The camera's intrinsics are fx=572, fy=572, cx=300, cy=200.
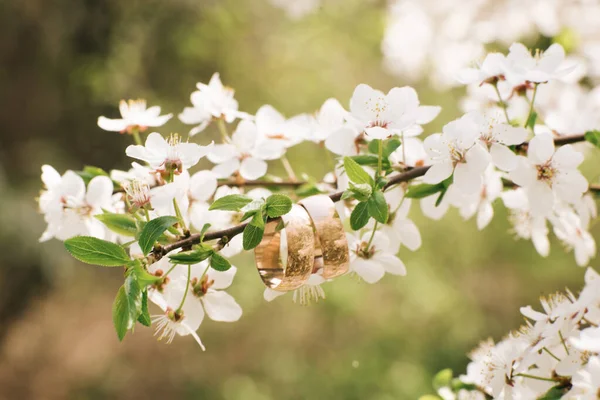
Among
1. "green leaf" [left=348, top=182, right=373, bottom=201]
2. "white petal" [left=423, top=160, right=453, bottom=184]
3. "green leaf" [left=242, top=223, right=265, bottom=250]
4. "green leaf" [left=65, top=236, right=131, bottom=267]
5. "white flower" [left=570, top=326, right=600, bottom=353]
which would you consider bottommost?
"white flower" [left=570, top=326, right=600, bottom=353]

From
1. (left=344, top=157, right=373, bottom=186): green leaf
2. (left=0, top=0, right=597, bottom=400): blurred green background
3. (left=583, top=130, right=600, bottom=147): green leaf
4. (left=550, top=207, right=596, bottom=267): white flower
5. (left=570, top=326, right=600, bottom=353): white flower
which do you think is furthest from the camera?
(left=0, top=0, right=597, bottom=400): blurred green background

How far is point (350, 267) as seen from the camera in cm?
53

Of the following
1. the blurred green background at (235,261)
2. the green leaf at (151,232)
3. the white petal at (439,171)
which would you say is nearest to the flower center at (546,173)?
the white petal at (439,171)

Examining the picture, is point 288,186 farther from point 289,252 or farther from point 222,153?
point 289,252

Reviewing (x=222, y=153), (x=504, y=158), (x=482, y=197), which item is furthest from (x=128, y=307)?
(x=482, y=197)

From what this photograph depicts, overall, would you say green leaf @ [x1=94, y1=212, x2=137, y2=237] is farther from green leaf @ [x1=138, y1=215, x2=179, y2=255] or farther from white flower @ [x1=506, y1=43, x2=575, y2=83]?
white flower @ [x1=506, y1=43, x2=575, y2=83]

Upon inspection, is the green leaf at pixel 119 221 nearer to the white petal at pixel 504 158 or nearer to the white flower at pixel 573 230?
Result: the white petal at pixel 504 158

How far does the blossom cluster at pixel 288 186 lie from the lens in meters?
0.45

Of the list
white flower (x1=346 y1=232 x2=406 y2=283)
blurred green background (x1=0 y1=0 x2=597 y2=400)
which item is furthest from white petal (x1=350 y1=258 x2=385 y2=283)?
blurred green background (x1=0 y1=0 x2=597 y2=400)

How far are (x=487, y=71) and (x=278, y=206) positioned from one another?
0.82 feet

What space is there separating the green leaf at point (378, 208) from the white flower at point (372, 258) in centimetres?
8

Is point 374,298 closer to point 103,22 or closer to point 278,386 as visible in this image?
point 278,386

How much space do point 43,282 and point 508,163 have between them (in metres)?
3.00

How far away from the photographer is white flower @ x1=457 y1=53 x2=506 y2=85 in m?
0.54
